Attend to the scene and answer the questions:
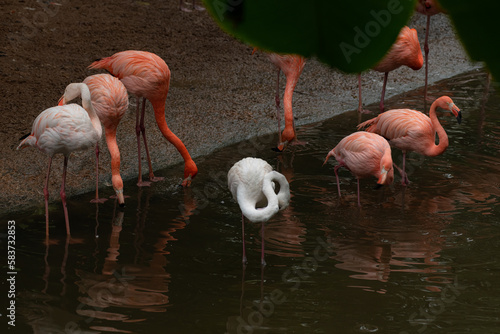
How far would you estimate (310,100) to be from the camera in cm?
645

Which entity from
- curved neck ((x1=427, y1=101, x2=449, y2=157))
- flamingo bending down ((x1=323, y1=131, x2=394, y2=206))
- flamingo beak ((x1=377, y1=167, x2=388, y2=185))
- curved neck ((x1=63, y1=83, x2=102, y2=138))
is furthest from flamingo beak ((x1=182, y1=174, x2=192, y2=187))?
curved neck ((x1=427, y1=101, x2=449, y2=157))

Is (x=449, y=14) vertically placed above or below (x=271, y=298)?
above

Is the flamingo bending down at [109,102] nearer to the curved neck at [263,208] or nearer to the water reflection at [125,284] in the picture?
the water reflection at [125,284]

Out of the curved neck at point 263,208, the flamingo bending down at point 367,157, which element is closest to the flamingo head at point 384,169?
the flamingo bending down at point 367,157

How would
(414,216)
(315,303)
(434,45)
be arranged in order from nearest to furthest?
1. (315,303)
2. (414,216)
3. (434,45)

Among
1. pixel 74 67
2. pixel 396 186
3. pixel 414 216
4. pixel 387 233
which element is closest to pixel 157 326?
pixel 387 233

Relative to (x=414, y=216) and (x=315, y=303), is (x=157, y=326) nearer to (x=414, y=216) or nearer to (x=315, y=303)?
(x=315, y=303)

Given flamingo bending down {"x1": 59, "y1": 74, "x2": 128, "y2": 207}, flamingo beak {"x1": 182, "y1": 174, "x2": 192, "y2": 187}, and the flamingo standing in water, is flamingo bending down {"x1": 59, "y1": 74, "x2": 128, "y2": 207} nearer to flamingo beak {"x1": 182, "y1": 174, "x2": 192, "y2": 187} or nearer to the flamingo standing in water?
the flamingo standing in water

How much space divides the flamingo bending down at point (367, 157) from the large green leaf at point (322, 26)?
13.6 feet

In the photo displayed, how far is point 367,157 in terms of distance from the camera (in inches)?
179

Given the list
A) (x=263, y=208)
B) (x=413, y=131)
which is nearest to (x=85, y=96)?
(x=263, y=208)

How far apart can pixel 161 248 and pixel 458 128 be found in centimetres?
332

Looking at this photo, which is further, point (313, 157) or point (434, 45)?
point (434, 45)

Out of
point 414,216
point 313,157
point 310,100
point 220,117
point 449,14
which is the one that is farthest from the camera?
point 310,100
